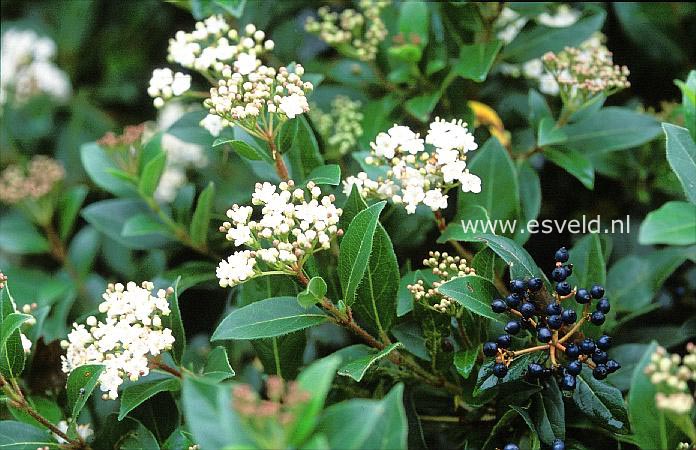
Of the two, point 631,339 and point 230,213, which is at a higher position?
point 230,213

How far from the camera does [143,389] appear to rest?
1512mm

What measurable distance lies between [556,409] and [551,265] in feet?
2.00

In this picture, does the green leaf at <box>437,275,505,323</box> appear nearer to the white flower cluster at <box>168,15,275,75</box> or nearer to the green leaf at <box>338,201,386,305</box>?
the green leaf at <box>338,201,386,305</box>

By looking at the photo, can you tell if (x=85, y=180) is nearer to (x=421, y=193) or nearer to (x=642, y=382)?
(x=421, y=193)

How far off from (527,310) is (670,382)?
35 centimetres

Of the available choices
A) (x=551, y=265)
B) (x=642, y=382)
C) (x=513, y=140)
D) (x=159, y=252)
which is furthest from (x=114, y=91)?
(x=642, y=382)

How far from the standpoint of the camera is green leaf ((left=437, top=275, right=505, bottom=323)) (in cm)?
143

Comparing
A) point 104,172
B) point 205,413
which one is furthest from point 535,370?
point 104,172

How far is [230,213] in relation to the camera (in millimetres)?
1424

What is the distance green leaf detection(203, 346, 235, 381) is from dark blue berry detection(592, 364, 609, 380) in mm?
696

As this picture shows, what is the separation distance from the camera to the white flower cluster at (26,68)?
293 cm

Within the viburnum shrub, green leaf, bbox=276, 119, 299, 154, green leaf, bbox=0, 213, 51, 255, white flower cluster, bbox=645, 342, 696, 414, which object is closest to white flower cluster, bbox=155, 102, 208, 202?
the viburnum shrub

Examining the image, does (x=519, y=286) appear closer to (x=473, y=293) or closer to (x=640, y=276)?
(x=473, y=293)

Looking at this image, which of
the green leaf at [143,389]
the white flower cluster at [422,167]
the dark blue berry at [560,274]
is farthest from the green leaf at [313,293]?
the dark blue berry at [560,274]
